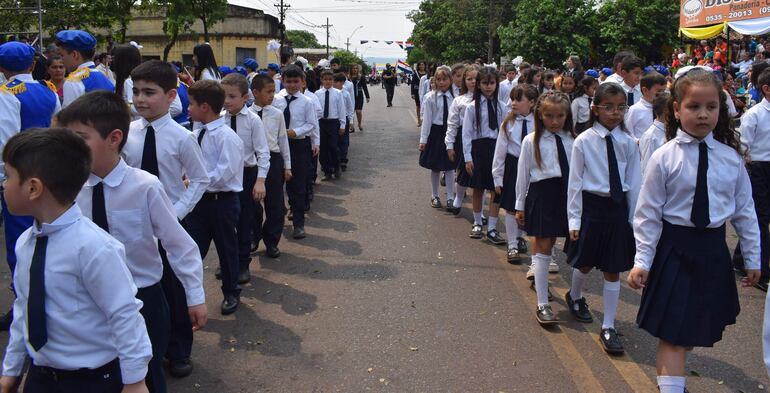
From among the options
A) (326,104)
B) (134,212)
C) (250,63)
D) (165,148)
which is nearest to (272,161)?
(165,148)

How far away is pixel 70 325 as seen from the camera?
2.31 meters

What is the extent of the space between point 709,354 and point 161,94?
4.03 metres

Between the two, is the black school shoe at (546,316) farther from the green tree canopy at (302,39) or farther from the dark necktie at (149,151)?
the green tree canopy at (302,39)

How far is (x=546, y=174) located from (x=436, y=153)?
13.2ft

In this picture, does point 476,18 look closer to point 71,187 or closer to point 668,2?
point 668,2

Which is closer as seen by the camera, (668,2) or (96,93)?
(96,93)

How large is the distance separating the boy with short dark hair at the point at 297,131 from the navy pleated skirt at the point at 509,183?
8.15 feet

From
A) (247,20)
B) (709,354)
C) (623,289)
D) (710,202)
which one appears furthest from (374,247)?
(247,20)

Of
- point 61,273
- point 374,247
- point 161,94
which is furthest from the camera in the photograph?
point 374,247

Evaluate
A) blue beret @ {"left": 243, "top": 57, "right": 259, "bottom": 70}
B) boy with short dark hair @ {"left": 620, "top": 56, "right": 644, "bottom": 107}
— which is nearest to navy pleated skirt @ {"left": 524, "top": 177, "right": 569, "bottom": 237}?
boy with short dark hair @ {"left": 620, "top": 56, "right": 644, "bottom": 107}

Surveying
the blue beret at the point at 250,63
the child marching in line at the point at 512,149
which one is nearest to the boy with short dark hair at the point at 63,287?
the child marching in line at the point at 512,149

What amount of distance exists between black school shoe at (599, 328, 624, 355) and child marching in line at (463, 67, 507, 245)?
2.94 metres

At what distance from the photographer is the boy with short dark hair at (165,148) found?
3.83 m

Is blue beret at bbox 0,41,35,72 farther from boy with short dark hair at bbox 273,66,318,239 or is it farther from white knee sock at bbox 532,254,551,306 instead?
white knee sock at bbox 532,254,551,306
